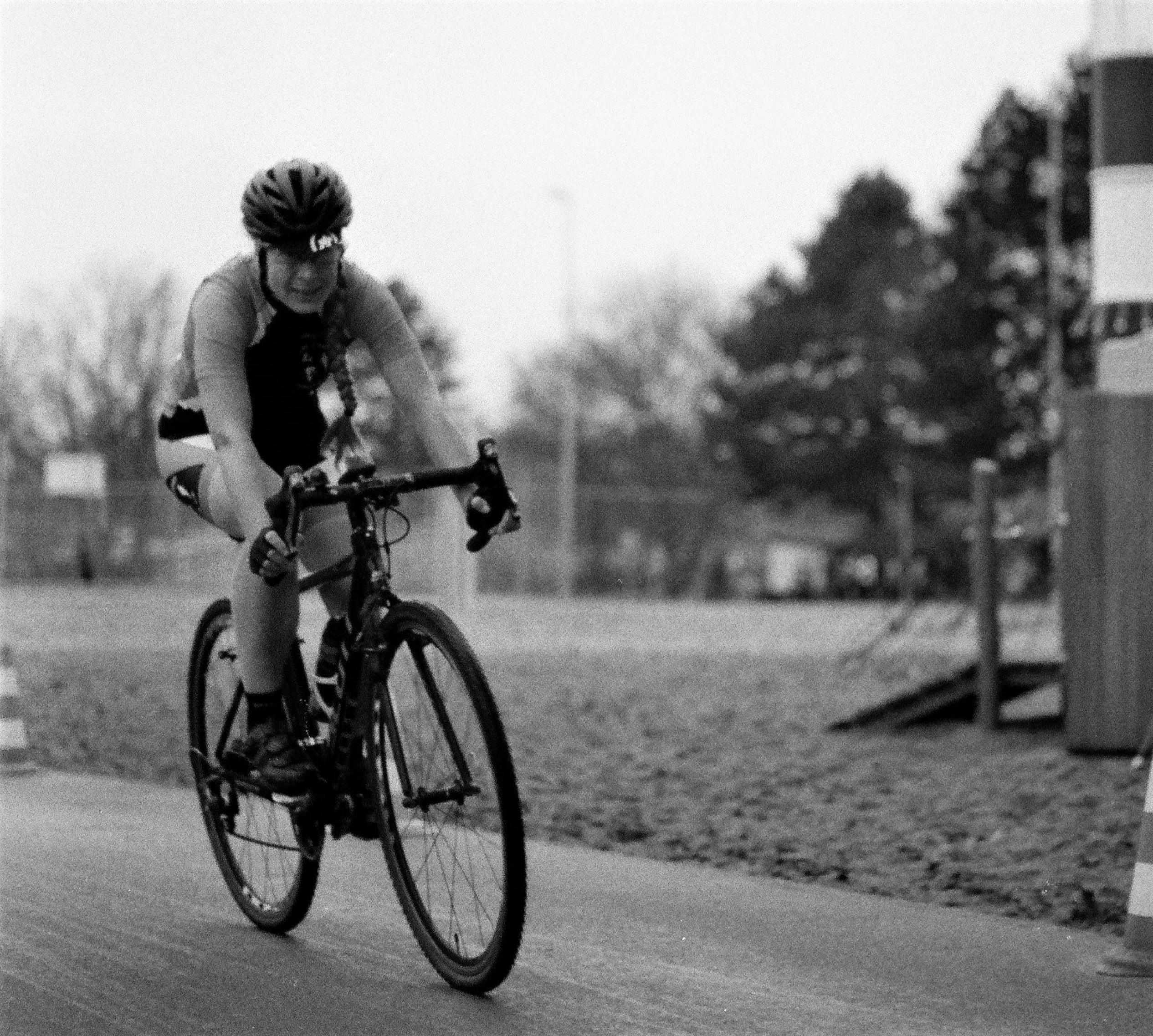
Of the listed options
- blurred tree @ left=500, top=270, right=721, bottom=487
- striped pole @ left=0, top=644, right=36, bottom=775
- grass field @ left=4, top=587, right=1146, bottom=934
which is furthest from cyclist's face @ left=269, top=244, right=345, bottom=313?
blurred tree @ left=500, top=270, right=721, bottom=487

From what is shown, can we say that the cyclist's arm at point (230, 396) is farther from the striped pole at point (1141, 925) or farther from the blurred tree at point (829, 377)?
the blurred tree at point (829, 377)

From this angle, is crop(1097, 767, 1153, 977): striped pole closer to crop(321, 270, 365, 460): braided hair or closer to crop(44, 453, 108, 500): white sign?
crop(321, 270, 365, 460): braided hair

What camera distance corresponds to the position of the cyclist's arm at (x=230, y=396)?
536 centimetres

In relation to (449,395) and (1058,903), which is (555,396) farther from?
(1058,903)

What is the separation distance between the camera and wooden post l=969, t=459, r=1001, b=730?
39.3ft

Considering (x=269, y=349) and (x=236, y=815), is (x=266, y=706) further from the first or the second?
(x=269, y=349)

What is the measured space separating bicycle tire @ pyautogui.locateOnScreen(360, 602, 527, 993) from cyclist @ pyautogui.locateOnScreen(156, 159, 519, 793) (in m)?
0.31

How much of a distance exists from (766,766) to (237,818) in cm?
479

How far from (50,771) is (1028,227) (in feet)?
167

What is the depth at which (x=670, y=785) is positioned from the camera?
9922mm

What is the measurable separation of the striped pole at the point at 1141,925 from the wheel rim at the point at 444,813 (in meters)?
1.54

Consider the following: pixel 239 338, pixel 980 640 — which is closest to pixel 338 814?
pixel 239 338

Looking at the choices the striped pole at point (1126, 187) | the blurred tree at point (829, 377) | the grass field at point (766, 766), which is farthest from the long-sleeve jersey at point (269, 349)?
the blurred tree at point (829, 377)

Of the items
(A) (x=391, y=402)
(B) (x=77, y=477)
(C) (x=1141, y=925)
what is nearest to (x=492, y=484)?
(C) (x=1141, y=925)
